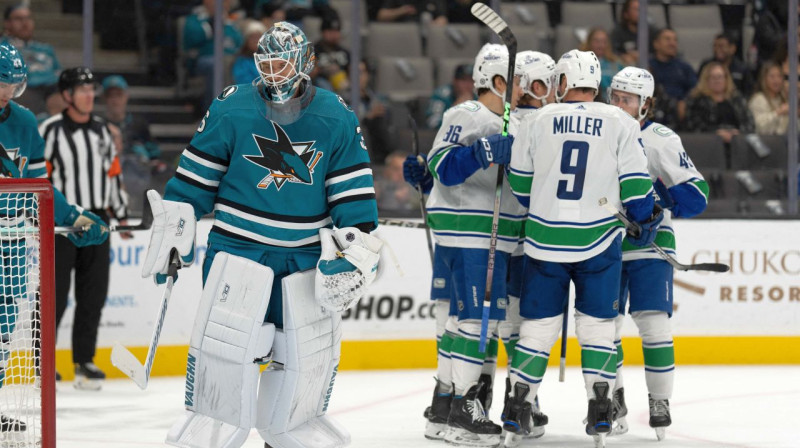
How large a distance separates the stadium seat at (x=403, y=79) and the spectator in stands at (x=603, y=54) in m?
0.89

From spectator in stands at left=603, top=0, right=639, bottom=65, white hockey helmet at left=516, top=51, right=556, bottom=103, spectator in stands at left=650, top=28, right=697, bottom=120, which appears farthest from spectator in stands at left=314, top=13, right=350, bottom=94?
white hockey helmet at left=516, top=51, right=556, bottom=103

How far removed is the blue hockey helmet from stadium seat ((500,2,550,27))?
13.7 feet

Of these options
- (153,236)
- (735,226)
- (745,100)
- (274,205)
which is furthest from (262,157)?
(745,100)

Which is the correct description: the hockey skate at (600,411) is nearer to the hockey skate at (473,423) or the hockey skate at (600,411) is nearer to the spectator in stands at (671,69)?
the hockey skate at (473,423)

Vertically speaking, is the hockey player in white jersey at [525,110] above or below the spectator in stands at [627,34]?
below

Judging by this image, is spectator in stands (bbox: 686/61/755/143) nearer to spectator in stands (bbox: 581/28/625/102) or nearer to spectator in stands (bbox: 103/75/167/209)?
spectator in stands (bbox: 581/28/625/102)

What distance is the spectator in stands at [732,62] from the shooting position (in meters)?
7.50

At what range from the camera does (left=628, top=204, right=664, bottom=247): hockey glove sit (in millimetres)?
4363

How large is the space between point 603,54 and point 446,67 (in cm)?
87

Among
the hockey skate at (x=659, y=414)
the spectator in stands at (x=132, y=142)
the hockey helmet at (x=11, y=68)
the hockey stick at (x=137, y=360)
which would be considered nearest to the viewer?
the hockey stick at (x=137, y=360)

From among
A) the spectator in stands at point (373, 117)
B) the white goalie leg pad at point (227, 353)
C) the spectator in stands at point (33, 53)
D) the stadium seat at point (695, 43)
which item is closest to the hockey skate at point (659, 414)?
the white goalie leg pad at point (227, 353)

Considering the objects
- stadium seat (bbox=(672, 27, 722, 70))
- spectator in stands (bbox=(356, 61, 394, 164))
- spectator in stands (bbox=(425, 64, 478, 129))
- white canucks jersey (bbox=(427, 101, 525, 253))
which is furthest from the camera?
stadium seat (bbox=(672, 27, 722, 70))

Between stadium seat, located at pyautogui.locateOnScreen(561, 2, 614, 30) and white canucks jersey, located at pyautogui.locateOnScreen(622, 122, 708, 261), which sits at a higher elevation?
stadium seat, located at pyautogui.locateOnScreen(561, 2, 614, 30)

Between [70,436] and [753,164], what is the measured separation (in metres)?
4.09
